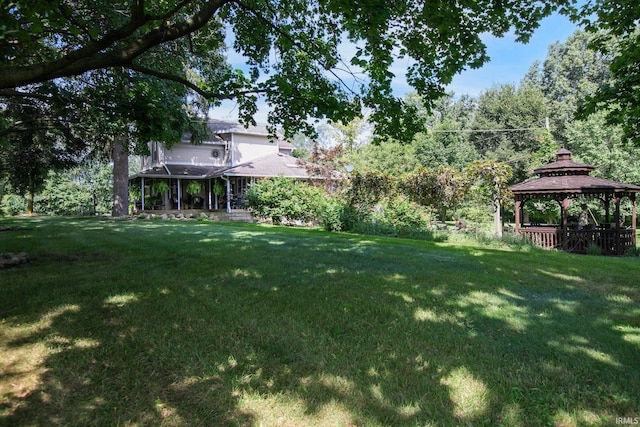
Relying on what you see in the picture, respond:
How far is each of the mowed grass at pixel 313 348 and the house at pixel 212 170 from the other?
19.7 metres

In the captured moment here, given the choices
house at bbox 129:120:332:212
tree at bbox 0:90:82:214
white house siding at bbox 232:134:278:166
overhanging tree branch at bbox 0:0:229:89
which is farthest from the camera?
white house siding at bbox 232:134:278:166

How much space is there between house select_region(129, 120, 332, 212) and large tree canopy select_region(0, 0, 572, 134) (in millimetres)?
17347

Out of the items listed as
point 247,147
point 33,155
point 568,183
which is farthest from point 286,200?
point 568,183

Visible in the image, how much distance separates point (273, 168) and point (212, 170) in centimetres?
452

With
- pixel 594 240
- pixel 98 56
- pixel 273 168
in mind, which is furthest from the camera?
pixel 273 168

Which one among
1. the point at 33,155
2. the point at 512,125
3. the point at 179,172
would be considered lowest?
the point at 33,155

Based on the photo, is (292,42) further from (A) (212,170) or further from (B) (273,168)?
(A) (212,170)

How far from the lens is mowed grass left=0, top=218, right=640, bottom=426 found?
A: 2.75m

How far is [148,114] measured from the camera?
660 centimetres

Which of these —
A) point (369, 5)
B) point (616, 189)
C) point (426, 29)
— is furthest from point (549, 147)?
point (369, 5)

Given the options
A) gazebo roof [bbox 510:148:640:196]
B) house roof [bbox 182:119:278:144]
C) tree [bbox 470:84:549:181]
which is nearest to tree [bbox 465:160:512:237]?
gazebo roof [bbox 510:148:640:196]

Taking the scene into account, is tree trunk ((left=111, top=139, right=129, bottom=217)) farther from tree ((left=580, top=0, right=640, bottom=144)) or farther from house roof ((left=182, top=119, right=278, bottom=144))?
tree ((left=580, top=0, right=640, bottom=144))

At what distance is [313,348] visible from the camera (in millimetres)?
3666

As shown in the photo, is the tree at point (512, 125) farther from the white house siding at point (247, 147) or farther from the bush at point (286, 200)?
the bush at point (286, 200)
